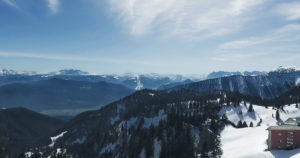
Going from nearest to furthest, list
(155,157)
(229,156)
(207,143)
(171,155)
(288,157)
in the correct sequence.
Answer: (288,157) < (229,156) < (207,143) < (171,155) < (155,157)

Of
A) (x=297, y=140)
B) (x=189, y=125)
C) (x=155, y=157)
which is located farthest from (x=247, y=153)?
(x=189, y=125)

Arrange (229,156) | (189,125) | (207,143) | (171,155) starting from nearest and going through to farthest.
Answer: (229,156), (207,143), (171,155), (189,125)

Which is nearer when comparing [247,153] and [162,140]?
[247,153]

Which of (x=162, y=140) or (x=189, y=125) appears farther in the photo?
(x=189, y=125)

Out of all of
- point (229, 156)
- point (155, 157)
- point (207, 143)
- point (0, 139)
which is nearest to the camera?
point (0, 139)

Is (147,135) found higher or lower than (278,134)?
lower

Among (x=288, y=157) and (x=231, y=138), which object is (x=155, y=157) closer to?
(x=231, y=138)

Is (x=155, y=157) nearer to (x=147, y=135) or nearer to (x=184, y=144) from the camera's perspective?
(x=184, y=144)

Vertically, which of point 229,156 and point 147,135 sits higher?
point 229,156

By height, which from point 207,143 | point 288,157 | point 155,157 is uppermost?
point 288,157

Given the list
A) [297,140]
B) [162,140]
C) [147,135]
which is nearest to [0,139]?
[297,140]
